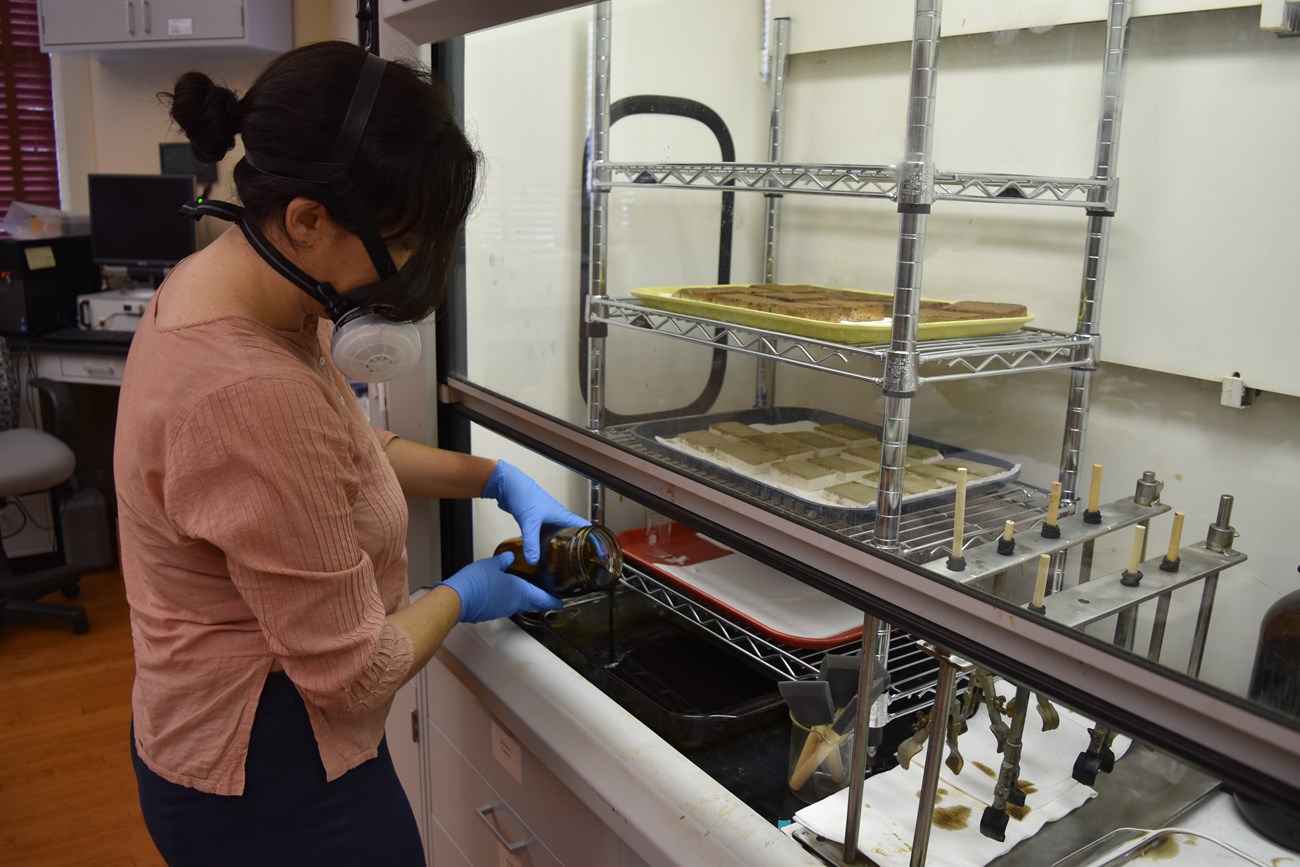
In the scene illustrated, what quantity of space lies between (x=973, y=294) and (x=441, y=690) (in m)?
0.97

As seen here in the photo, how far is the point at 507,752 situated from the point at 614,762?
24 centimetres

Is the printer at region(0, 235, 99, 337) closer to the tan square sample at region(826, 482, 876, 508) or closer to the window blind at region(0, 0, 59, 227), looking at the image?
the window blind at region(0, 0, 59, 227)

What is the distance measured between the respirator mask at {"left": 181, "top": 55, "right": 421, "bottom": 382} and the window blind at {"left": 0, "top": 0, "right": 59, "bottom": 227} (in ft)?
11.8

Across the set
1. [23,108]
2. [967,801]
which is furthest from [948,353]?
[23,108]

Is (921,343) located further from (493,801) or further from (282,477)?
(493,801)

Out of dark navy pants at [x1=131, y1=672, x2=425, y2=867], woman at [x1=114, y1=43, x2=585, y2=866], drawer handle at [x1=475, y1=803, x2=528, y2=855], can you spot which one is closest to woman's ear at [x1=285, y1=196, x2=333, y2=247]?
woman at [x1=114, y1=43, x2=585, y2=866]

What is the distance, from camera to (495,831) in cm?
133

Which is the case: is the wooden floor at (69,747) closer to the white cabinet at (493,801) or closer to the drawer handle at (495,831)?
the white cabinet at (493,801)

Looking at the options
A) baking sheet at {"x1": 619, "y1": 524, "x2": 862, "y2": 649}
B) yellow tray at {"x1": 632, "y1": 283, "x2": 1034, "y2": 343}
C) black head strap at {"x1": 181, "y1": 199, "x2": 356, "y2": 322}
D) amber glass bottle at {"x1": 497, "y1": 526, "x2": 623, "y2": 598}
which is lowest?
baking sheet at {"x1": 619, "y1": 524, "x2": 862, "y2": 649}

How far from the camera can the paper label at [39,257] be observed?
10.7 feet

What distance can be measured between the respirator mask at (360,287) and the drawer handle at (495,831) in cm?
66

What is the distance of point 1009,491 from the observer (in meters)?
0.98

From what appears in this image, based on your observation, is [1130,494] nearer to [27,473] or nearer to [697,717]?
[697,717]

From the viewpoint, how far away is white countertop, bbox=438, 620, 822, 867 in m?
0.95
